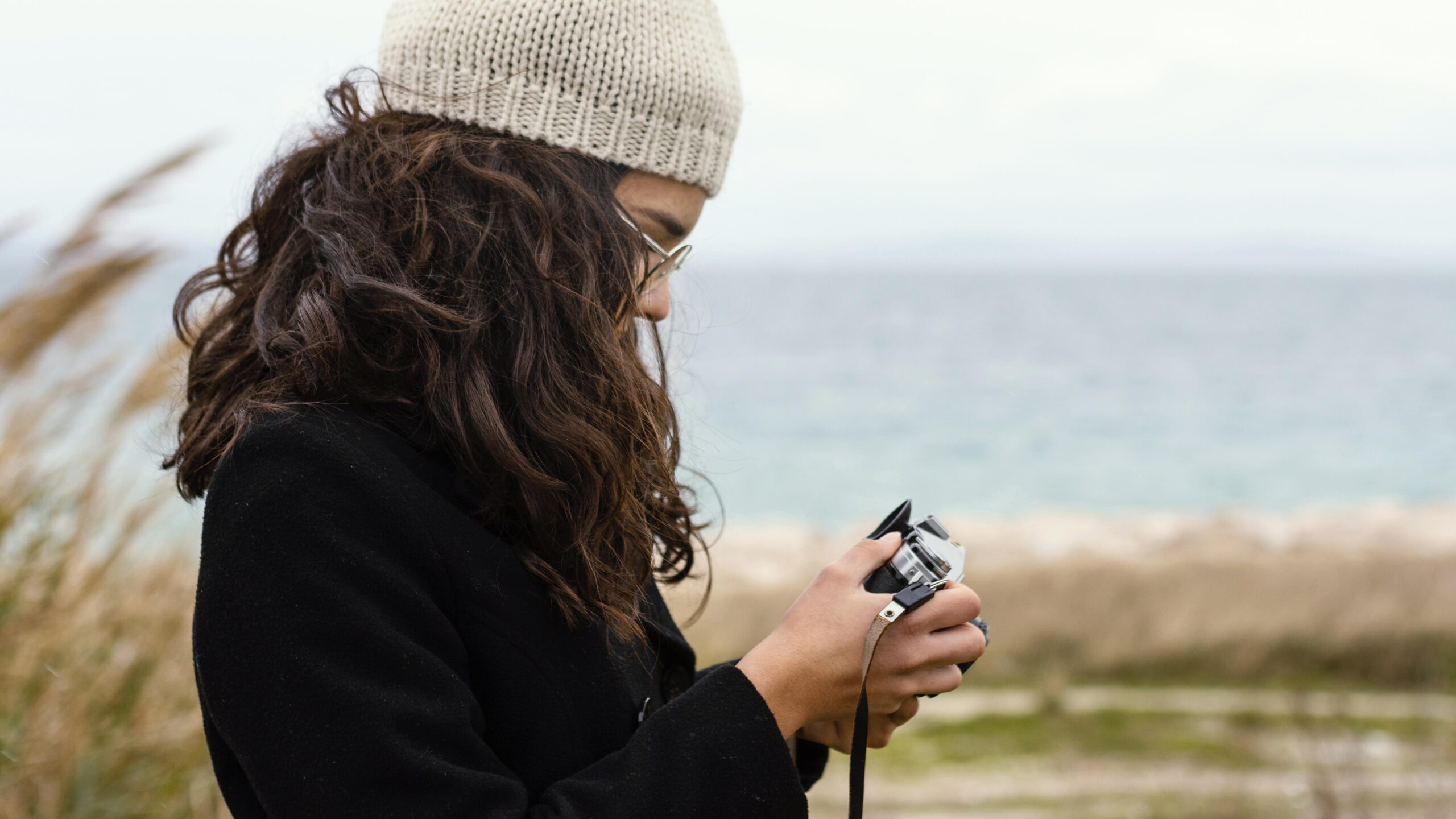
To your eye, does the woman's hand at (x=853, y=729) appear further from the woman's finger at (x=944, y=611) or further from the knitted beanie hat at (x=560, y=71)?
the knitted beanie hat at (x=560, y=71)

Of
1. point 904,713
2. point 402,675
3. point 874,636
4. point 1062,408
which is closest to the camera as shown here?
point 402,675

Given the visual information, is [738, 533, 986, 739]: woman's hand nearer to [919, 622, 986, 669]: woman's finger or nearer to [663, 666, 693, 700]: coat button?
[919, 622, 986, 669]: woman's finger

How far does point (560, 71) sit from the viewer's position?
1241 millimetres

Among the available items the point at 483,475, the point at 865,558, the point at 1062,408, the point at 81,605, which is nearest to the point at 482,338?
the point at 483,475

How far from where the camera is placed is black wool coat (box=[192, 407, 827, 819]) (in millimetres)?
919

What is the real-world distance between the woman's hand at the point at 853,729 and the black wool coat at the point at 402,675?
190 mm

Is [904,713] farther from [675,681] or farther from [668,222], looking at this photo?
[668,222]

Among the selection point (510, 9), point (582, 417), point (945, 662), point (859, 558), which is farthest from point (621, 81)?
point (945, 662)

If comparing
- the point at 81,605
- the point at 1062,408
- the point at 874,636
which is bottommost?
the point at 81,605

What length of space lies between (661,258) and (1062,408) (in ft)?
111

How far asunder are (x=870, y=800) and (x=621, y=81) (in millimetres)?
4750

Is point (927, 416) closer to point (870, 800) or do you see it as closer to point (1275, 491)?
point (1275, 491)

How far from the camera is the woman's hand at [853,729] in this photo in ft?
4.05

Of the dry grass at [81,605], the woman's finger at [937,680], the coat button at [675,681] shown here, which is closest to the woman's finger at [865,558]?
the woman's finger at [937,680]
